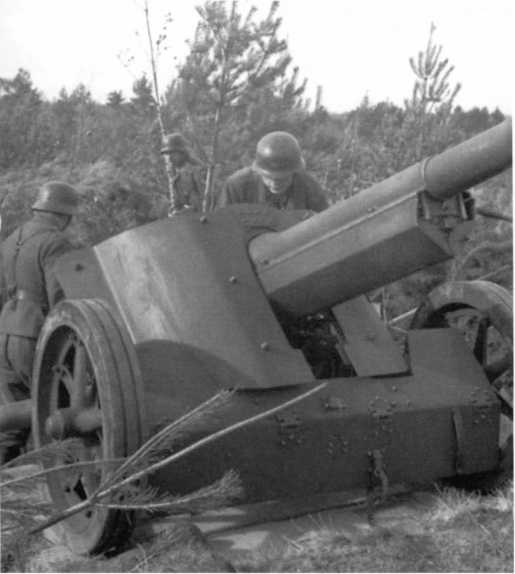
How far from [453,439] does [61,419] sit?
188 centimetres

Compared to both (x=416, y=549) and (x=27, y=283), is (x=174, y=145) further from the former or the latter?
(x=416, y=549)

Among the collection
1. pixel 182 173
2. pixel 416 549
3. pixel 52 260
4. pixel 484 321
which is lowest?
pixel 416 549

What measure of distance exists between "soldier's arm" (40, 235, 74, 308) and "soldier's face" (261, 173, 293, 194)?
118 cm

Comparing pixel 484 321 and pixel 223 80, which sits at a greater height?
pixel 223 80

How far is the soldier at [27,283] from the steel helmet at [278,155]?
3.65ft

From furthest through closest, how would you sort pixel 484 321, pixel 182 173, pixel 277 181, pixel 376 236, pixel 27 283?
pixel 182 173, pixel 277 181, pixel 27 283, pixel 484 321, pixel 376 236

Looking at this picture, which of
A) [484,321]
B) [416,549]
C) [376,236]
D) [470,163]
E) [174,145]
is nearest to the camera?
[470,163]

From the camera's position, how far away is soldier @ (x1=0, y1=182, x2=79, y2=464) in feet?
18.4

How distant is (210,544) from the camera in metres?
4.51

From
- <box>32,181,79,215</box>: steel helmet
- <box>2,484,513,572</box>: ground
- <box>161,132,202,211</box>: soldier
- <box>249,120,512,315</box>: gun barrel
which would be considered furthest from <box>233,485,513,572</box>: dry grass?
<box>161,132,202,211</box>: soldier

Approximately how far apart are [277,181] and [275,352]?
155cm

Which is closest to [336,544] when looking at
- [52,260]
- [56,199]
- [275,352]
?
[275,352]

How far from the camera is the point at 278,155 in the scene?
583 centimetres

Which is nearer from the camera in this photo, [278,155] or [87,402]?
[87,402]
